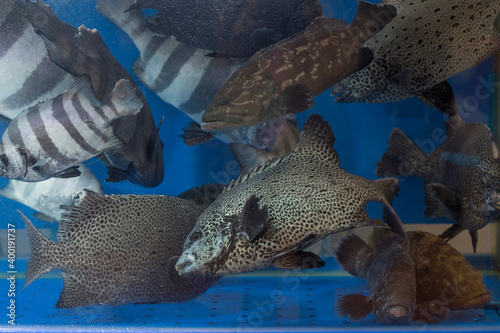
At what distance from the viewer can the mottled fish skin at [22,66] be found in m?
1.36

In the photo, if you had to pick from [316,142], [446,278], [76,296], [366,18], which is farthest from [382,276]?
[76,296]

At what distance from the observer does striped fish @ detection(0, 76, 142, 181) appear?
1.15 meters

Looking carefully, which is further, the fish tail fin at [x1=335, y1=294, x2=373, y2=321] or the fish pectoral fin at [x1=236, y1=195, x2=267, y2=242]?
the fish tail fin at [x1=335, y1=294, x2=373, y2=321]

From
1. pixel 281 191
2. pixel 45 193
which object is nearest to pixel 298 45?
pixel 281 191

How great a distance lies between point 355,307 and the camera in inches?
55.0

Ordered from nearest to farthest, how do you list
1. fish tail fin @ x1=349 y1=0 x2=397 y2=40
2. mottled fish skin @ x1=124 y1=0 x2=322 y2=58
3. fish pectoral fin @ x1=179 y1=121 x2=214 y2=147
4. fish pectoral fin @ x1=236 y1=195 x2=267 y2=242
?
fish pectoral fin @ x1=236 y1=195 x2=267 y2=242 → fish tail fin @ x1=349 y1=0 x2=397 y2=40 → mottled fish skin @ x1=124 y1=0 x2=322 y2=58 → fish pectoral fin @ x1=179 y1=121 x2=214 y2=147

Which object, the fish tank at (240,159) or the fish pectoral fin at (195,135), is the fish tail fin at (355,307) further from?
the fish pectoral fin at (195,135)

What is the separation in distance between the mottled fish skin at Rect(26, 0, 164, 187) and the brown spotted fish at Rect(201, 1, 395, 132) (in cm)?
30

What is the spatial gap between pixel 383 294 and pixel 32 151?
1151 millimetres

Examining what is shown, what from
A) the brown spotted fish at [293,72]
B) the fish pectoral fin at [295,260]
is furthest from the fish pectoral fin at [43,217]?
the fish pectoral fin at [295,260]

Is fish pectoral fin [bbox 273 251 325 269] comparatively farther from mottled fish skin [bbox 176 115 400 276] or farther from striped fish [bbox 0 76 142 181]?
striped fish [bbox 0 76 142 181]

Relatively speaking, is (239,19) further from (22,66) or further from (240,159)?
(22,66)

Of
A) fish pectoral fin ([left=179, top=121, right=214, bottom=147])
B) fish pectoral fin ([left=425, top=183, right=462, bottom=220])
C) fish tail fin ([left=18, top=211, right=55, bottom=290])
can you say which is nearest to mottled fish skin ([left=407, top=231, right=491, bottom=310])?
fish pectoral fin ([left=425, top=183, right=462, bottom=220])

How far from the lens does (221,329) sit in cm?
125
